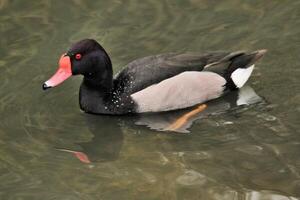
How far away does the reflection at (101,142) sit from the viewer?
742cm

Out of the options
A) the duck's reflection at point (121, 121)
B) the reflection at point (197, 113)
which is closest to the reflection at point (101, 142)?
the duck's reflection at point (121, 121)

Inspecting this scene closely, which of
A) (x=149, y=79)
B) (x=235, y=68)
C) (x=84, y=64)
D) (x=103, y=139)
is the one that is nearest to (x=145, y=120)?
(x=149, y=79)

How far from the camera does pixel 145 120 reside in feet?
26.7

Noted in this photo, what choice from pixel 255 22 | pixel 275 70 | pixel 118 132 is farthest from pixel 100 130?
pixel 255 22

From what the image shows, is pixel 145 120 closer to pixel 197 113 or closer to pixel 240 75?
pixel 197 113

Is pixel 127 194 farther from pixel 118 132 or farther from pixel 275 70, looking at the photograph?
pixel 275 70

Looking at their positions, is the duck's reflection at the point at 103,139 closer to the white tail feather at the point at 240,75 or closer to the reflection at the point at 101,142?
the reflection at the point at 101,142

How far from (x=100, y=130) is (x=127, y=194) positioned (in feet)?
5.40

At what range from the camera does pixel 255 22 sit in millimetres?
10039

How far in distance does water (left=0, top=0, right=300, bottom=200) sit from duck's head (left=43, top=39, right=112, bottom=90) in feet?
1.54

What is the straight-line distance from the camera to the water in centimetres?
672

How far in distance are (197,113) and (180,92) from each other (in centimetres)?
31

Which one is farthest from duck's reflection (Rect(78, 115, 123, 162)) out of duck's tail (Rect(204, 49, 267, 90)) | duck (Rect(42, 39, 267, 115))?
duck's tail (Rect(204, 49, 267, 90))

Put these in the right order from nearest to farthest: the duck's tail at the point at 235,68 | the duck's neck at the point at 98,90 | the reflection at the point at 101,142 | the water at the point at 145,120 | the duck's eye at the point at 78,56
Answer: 1. the water at the point at 145,120
2. the reflection at the point at 101,142
3. the duck's eye at the point at 78,56
4. the duck's neck at the point at 98,90
5. the duck's tail at the point at 235,68
